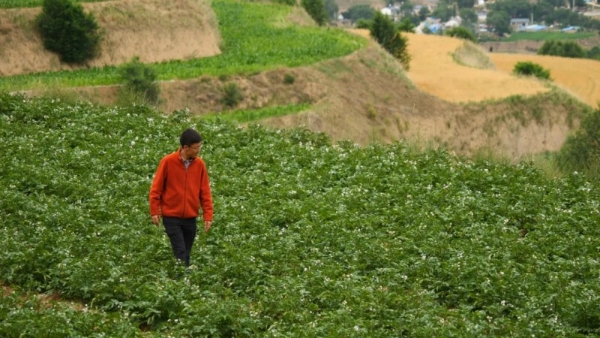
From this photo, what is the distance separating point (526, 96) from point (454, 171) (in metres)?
41.1

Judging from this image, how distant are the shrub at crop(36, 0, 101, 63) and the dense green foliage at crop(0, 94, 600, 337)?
1995 centimetres

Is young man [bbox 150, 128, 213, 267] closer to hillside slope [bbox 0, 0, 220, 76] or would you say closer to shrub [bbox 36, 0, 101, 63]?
hillside slope [bbox 0, 0, 220, 76]

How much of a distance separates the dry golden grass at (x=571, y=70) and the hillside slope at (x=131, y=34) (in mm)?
32268

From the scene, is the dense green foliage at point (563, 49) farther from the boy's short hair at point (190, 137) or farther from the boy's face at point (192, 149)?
the boy's short hair at point (190, 137)

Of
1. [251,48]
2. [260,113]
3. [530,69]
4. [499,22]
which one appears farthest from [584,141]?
[499,22]

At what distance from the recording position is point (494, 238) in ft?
47.3

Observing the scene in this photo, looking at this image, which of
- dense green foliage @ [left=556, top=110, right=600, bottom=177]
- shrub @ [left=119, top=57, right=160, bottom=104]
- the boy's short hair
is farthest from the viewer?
shrub @ [left=119, top=57, right=160, bottom=104]

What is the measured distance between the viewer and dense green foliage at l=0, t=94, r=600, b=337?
36.8 feet

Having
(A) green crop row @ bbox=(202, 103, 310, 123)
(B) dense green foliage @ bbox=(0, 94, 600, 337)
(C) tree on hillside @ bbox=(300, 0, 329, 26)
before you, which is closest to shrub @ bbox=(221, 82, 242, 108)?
(A) green crop row @ bbox=(202, 103, 310, 123)

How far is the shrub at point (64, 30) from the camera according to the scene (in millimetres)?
40062

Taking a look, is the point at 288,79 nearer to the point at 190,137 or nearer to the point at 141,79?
the point at 141,79

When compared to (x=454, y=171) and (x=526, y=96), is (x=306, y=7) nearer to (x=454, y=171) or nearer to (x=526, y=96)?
(x=526, y=96)

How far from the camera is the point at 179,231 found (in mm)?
12938

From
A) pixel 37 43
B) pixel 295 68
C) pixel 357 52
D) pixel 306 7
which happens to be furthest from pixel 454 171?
pixel 306 7
